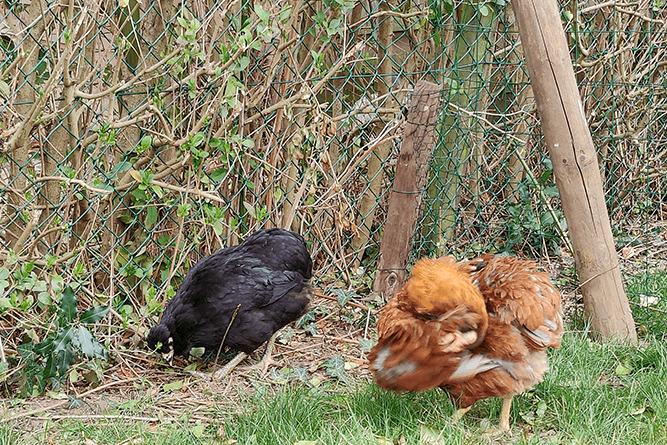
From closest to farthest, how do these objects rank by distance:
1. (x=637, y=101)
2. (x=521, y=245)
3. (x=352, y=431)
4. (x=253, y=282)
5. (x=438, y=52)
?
(x=352, y=431) → (x=253, y=282) → (x=438, y=52) → (x=521, y=245) → (x=637, y=101)

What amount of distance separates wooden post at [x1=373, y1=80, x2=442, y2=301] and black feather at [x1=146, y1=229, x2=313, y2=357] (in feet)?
2.17

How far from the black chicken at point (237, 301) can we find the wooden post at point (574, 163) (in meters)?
1.59

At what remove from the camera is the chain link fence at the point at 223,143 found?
3.30 m

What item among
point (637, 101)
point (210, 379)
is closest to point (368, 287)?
point (210, 379)

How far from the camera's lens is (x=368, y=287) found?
4.54 m

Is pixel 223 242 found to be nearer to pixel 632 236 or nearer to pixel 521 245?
pixel 521 245

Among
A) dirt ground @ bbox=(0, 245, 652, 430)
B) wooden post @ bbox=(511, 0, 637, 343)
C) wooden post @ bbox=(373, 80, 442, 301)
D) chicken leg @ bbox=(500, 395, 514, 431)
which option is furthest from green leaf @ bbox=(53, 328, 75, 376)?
wooden post @ bbox=(511, 0, 637, 343)

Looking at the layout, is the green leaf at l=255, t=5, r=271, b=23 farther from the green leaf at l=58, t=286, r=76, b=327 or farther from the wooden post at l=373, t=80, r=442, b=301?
→ the green leaf at l=58, t=286, r=76, b=327

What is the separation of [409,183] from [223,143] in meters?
1.23

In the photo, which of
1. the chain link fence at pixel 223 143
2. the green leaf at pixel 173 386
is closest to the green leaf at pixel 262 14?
the chain link fence at pixel 223 143

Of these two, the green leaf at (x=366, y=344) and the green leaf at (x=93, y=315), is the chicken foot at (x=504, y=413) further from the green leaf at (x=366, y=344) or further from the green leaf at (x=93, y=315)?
the green leaf at (x=93, y=315)

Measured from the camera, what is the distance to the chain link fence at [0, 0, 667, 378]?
10.8 feet

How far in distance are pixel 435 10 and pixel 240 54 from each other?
148 centimetres

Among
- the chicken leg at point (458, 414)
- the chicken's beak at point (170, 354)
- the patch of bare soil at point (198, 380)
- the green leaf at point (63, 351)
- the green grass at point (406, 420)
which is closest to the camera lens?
the green grass at point (406, 420)
